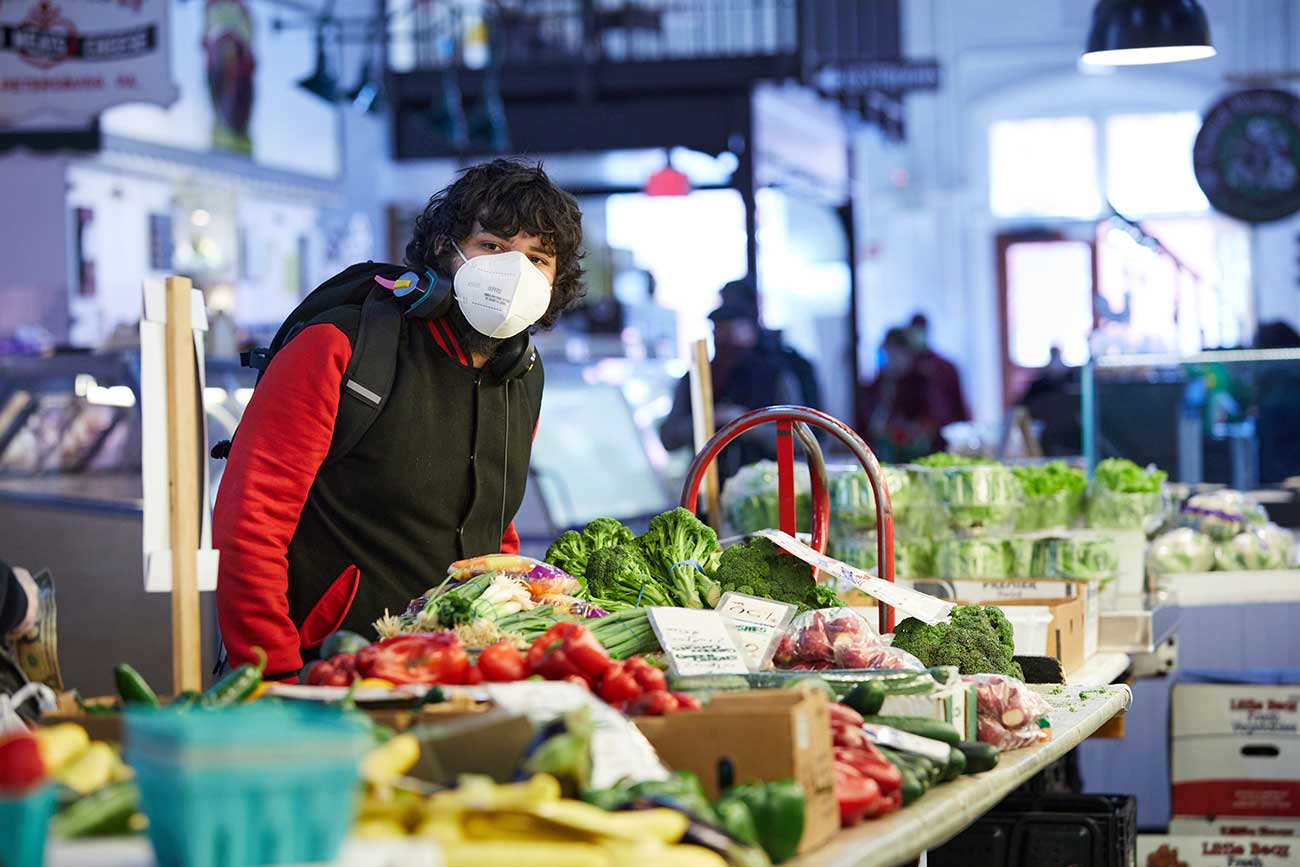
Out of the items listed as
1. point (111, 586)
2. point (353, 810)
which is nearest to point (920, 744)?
point (353, 810)

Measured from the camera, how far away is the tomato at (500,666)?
2592mm

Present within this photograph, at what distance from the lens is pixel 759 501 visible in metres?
5.30

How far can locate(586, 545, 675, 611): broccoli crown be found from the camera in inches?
134

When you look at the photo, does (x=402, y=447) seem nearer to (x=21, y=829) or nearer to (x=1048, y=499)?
(x=21, y=829)

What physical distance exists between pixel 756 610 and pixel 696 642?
11.5 inches

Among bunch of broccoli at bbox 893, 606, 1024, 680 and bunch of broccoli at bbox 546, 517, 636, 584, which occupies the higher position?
bunch of broccoli at bbox 546, 517, 636, 584

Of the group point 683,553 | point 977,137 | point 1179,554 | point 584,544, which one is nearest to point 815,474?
point 683,553

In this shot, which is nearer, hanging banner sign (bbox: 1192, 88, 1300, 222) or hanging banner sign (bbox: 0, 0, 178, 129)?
hanging banner sign (bbox: 0, 0, 178, 129)

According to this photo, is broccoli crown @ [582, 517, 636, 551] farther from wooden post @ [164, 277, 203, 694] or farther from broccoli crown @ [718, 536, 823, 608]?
wooden post @ [164, 277, 203, 694]

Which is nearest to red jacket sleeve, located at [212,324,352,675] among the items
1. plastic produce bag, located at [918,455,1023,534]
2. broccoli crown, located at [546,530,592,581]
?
broccoli crown, located at [546,530,592,581]

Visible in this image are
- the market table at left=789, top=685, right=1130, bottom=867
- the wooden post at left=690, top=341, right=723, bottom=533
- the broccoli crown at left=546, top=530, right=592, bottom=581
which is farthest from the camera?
the wooden post at left=690, top=341, right=723, bottom=533

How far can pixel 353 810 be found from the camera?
1.77 meters

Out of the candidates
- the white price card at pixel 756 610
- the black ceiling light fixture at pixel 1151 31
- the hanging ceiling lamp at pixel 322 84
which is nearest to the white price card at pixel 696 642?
the white price card at pixel 756 610

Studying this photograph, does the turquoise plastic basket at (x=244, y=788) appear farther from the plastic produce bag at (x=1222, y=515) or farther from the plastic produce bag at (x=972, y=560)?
the plastic produce bag at (x=1222, y=515)
